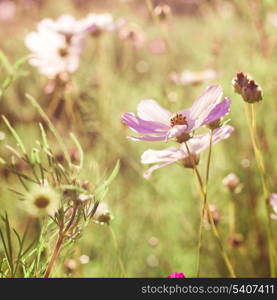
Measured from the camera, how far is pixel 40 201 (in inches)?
14.1

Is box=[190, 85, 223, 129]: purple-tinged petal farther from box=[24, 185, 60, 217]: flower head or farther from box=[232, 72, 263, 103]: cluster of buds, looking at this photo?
box=[24, 185, 60, 217]: flower head

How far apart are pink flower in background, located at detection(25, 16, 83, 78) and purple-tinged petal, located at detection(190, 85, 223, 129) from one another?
0.51 meters

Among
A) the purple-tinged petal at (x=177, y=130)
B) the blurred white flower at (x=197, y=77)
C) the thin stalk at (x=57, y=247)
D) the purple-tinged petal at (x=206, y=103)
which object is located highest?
the blurred white flower at (x=197, y=77)

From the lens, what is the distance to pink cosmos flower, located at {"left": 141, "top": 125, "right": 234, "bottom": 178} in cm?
45

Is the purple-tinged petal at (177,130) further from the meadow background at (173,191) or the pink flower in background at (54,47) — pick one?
the pink flower in background at (54,47)

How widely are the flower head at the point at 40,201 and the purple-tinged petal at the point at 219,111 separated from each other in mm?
142

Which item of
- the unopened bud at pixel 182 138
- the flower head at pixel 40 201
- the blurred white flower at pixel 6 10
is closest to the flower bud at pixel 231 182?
the unopened bud at pixel 182 138

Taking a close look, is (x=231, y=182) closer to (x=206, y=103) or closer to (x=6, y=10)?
(x=206, y=103)

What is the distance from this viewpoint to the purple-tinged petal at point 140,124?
1.48ft

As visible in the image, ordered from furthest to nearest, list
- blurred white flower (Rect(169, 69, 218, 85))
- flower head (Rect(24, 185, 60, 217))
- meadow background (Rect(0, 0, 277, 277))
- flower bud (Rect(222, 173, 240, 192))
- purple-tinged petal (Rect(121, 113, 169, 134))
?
blurred white flower (Rect(169, 69, 218, 85))
meadow background (Rect(0, 0, 277, 277))
flower bud (Rect(222, 173, 240, 192))
purple-tinged petal (Rect(121, 113, 169, 134))
flower head (Rect(24, 185, 60, 217))

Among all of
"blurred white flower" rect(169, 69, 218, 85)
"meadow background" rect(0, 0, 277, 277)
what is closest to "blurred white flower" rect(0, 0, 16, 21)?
"meadow background" rect(0, 0, 277, 277)
